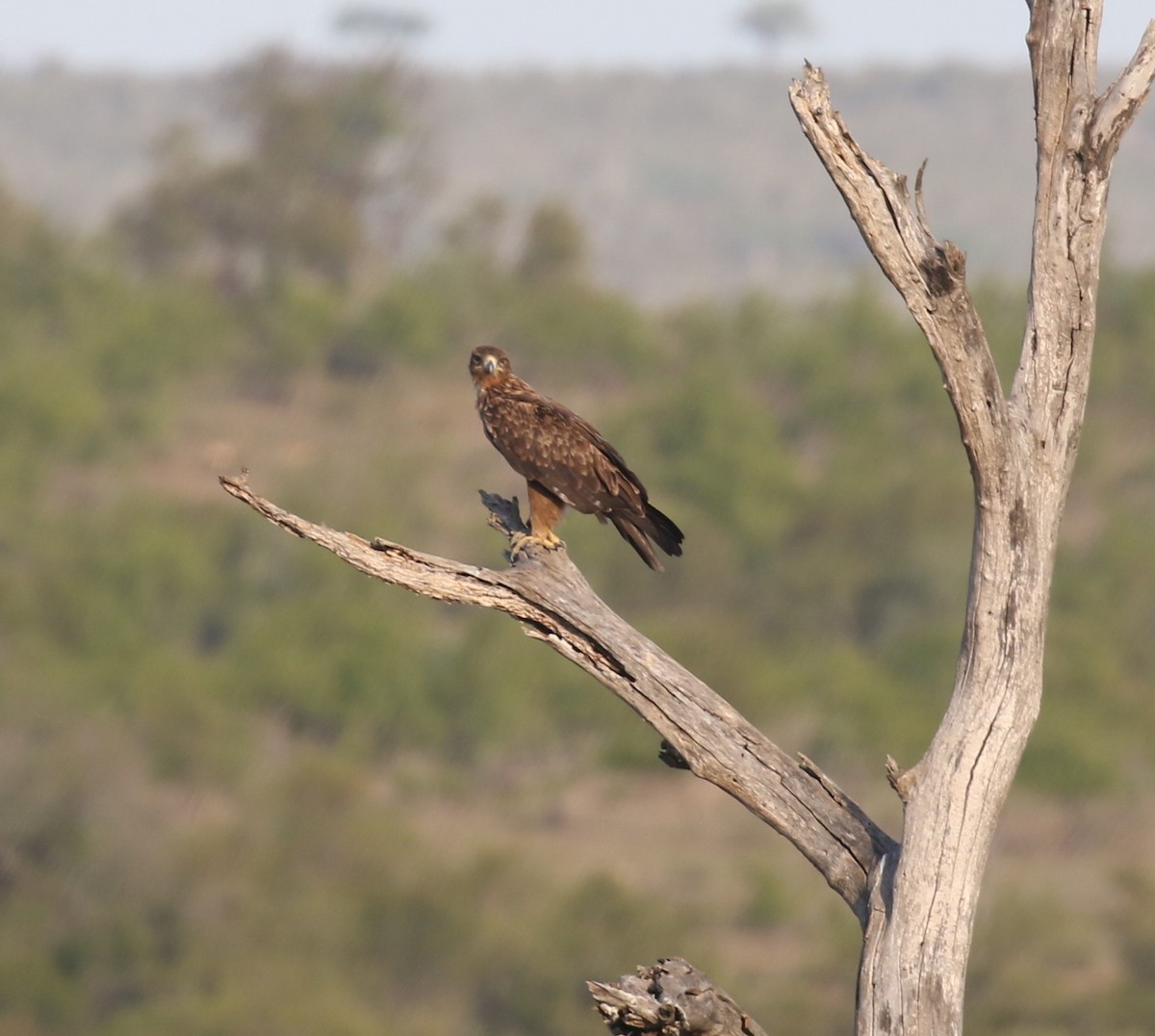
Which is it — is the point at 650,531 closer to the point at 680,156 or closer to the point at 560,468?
the point at 560,468

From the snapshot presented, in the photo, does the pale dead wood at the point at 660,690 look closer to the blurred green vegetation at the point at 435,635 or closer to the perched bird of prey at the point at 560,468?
the perched bird of prey at the point at 560,468

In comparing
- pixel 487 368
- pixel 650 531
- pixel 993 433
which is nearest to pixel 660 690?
pixel 993 433

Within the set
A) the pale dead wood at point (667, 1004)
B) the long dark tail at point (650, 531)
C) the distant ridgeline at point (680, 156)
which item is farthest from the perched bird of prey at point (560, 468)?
the distant ridgeline at point (680, 156)

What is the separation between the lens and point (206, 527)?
39.1 m

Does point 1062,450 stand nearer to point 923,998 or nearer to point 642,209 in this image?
point 923,998

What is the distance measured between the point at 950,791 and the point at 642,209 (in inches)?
3947

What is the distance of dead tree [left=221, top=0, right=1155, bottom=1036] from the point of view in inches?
192

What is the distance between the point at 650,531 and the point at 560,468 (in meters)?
0.51

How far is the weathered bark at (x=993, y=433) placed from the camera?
16.1ft

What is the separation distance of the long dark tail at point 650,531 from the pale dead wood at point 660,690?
1129 millimetres

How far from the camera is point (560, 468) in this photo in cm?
713

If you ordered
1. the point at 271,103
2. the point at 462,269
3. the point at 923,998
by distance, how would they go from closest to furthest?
1. the point at 923,998
2. the point at 462,269
3. the point at 271,103

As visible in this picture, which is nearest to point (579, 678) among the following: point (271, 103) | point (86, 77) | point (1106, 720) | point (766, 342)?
point (1106, 720)

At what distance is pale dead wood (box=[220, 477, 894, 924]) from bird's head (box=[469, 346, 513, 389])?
2.41 m
